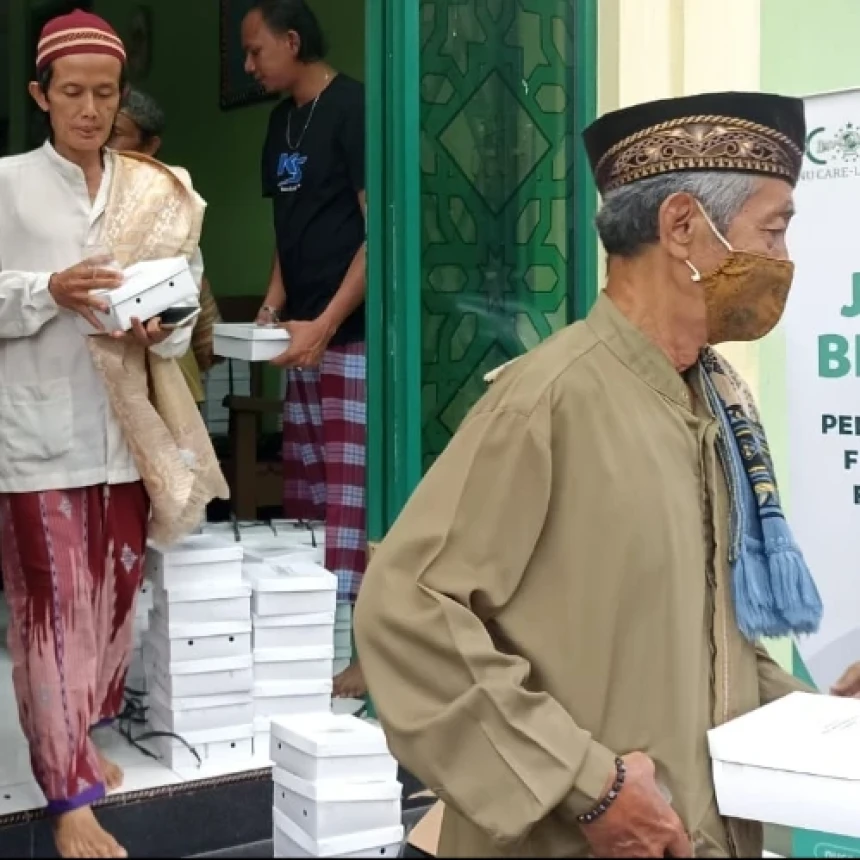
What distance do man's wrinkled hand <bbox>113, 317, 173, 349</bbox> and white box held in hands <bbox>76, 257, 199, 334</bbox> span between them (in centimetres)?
1

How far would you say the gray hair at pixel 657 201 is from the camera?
6.16ft

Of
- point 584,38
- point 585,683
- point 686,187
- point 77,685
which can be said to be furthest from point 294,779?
point 584,38

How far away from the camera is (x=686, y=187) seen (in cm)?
187

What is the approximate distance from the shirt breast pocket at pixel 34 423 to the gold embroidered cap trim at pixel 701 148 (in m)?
1.88

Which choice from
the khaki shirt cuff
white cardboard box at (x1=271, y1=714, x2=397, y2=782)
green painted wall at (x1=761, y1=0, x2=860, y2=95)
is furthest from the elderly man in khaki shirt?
green painted wall at (x1=761, y1=0, x2=860, y2=95)

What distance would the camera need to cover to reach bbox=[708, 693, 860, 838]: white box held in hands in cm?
180

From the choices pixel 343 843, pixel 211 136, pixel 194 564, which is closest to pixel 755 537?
pixel 343 843

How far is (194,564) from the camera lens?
12.2 feet

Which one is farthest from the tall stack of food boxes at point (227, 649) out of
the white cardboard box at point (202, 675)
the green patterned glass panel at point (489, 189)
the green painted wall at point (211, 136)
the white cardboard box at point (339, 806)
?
the green painted wall at point (211, 136)

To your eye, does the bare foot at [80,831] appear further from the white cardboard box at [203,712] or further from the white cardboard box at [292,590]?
the white cardboard box at [292,590]

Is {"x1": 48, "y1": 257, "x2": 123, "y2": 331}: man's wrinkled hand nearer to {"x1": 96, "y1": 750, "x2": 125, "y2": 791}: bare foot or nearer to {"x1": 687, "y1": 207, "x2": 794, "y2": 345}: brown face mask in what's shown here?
{"x1": 96, "y1": 750, "x2": 125, "y2": 791}: bare foot

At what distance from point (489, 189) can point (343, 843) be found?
81.8 inches

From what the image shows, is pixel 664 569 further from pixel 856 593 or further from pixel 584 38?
pixel 584 38

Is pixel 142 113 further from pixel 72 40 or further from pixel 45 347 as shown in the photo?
pixel 45 347
